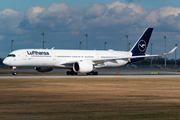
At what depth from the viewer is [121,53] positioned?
2188 inches

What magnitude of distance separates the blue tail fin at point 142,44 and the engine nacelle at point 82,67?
46.5 ft

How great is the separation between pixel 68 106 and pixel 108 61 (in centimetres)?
3633

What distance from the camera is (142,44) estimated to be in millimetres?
57469

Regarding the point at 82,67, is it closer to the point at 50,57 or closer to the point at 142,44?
the point at 50,57

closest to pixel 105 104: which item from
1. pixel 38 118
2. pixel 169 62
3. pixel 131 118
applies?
pixel 131 118

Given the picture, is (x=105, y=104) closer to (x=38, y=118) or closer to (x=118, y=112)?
(x=118, y=112)

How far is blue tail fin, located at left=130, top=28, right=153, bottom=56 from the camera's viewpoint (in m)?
57.3

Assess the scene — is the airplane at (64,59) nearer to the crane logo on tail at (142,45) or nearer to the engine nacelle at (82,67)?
the engine nacelle at (82,67)

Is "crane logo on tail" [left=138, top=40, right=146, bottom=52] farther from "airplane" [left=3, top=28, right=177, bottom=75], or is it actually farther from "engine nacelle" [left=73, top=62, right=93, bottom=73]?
"engine nacelle" [left=73, top=62, right=93, bottom=73]

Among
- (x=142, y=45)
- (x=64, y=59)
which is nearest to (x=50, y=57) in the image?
(x=64, y=59)

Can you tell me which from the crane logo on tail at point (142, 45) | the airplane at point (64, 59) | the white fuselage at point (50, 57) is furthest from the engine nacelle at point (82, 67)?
the crane logo on tail at point (142, 45)

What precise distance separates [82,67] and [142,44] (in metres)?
17.1

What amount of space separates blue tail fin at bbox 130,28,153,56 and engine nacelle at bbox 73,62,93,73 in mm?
14183

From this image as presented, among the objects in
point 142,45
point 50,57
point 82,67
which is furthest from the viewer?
point 142,45
